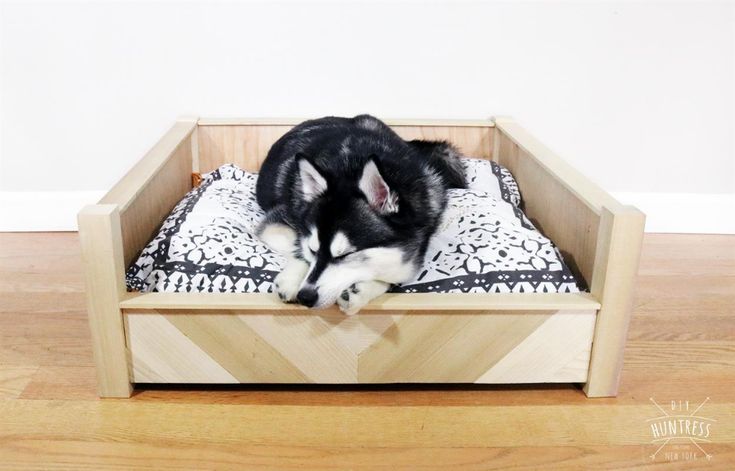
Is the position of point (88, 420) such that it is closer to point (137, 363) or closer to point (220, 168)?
point (137, 363)

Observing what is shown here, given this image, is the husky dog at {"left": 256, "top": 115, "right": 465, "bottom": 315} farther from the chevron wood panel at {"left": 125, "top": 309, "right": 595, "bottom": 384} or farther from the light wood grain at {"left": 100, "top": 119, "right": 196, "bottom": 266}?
the light wood grain at {"left": 100, "top": 119, "right": 196, "bottom": 266}

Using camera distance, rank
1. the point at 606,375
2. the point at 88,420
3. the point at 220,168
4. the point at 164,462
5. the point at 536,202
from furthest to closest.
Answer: the point at 220,168 < the point at 536,202 < the point at 606,375 < the point at 88,420 < the point at 164,462

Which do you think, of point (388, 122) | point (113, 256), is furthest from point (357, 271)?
point (388, 122)

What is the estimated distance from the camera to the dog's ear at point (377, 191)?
5.40ft

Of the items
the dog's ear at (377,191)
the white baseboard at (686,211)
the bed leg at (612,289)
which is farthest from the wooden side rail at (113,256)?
the white baseboard at (686,211)

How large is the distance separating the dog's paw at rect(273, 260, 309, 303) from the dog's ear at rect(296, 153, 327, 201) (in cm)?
20

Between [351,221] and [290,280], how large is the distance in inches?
10.0

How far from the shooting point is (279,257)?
6.68 ft

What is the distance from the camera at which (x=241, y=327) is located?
1822 millimetres

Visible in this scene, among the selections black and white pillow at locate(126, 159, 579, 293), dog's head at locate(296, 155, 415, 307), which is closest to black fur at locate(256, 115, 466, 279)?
dog's head at locate(296, 155, 415, 307)

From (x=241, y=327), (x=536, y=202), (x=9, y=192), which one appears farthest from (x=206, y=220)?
(x=9, y=192)

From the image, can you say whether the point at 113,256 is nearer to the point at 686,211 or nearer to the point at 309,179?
the point at 309,179

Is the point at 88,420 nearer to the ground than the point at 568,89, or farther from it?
nearer to the ground

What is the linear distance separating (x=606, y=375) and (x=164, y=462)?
1.24 m
